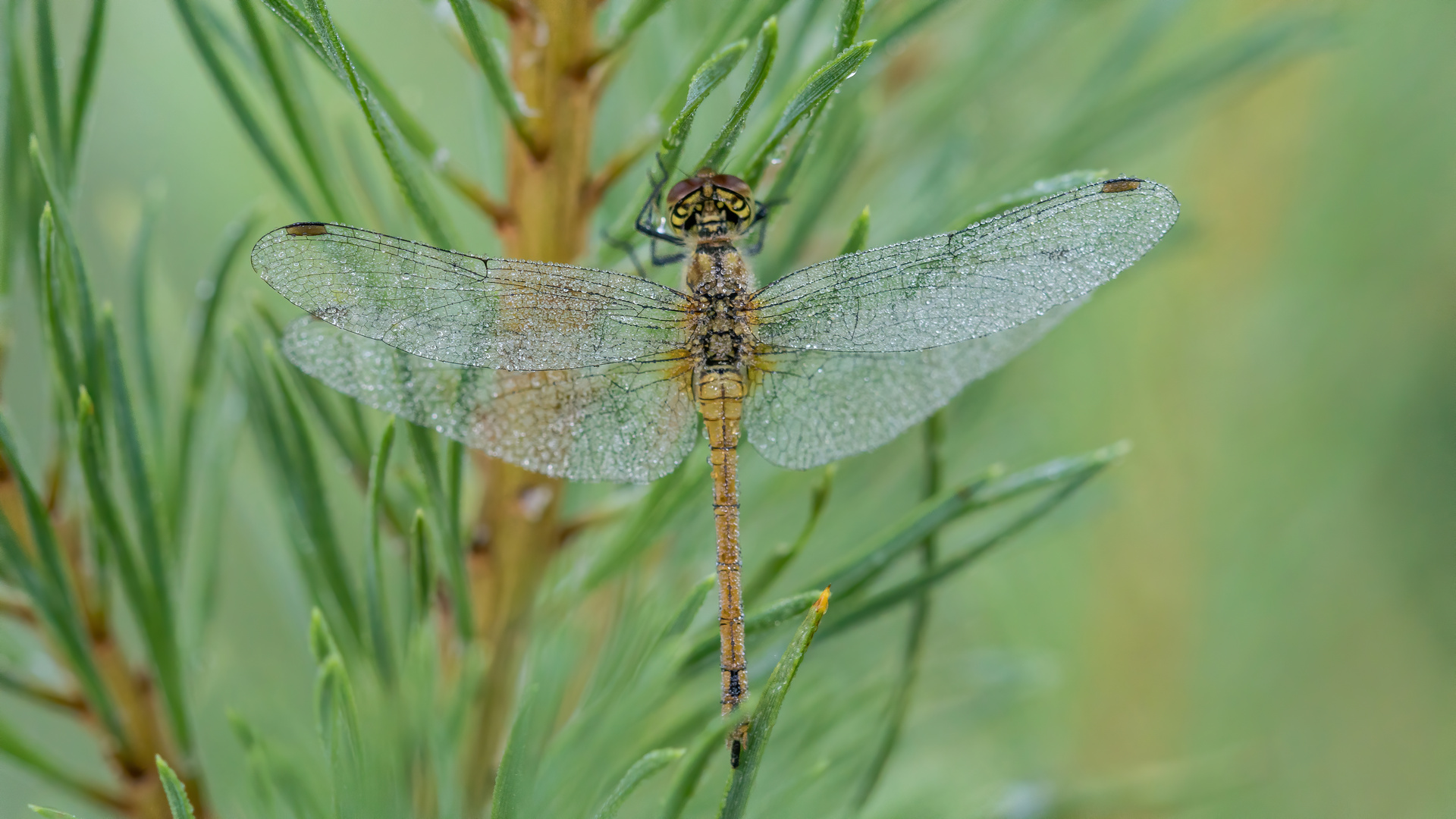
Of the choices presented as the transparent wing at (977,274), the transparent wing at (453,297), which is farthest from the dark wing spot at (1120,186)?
the transparent wing at (453,297)

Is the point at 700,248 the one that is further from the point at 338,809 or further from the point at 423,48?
the point at 423,48

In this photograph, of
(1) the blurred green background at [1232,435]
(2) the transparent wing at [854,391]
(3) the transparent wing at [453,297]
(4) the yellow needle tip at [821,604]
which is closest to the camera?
(4) the yellow needle tip at [821,604]

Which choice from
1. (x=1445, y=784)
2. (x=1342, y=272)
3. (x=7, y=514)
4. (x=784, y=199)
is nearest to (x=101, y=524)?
(x=7, y=514)

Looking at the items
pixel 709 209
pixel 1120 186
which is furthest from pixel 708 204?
pixel 1120 186

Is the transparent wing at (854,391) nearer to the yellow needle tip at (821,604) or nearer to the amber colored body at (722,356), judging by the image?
the amber colored body at (722,356)

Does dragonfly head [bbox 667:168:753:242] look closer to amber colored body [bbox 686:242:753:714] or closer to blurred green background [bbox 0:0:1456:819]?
amber colored body [bbox 686:242:753:714]
